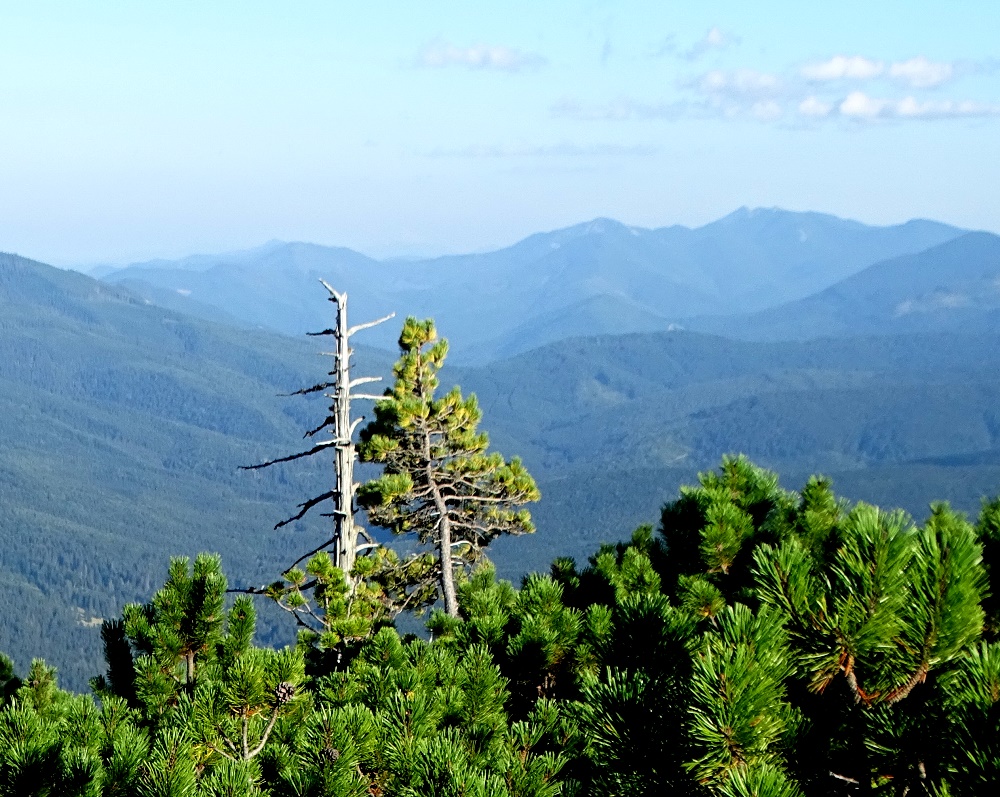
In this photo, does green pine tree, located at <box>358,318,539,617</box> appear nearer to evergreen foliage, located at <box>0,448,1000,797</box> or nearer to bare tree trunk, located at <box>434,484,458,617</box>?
bare tree trunk, located at <box>434,484,458,617</box>

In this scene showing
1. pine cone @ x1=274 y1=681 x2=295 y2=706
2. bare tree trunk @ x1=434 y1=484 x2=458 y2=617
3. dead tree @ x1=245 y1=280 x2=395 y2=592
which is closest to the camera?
pine cone @ x1=274 y1=681 x2=295 y2=706

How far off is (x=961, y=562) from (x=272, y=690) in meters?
4.60

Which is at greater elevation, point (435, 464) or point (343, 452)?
point (343, 452)

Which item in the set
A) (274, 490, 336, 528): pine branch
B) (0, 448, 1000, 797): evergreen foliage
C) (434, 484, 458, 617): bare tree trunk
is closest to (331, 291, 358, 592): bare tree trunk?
(274, 490, 336, 528): pine branch

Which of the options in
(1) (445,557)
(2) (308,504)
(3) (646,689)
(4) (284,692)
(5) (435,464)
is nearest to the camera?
(3) (646,689)

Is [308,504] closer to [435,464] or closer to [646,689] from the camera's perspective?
[435,464]

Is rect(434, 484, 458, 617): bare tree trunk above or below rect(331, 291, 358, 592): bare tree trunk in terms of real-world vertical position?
below

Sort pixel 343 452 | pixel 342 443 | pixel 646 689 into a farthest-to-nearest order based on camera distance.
→ pixel 343 452 < pixel 342 443 < pixel 646 689

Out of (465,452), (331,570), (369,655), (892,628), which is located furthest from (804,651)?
(465,452)

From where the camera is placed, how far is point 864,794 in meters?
3.26

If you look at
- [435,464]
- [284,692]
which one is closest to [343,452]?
[435,464]

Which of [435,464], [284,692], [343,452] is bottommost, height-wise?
[435,464]

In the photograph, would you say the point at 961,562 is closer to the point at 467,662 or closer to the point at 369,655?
the point at 467,662

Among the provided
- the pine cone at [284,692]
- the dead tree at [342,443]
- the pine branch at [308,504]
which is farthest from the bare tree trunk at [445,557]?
the pine cone at [284,692]
